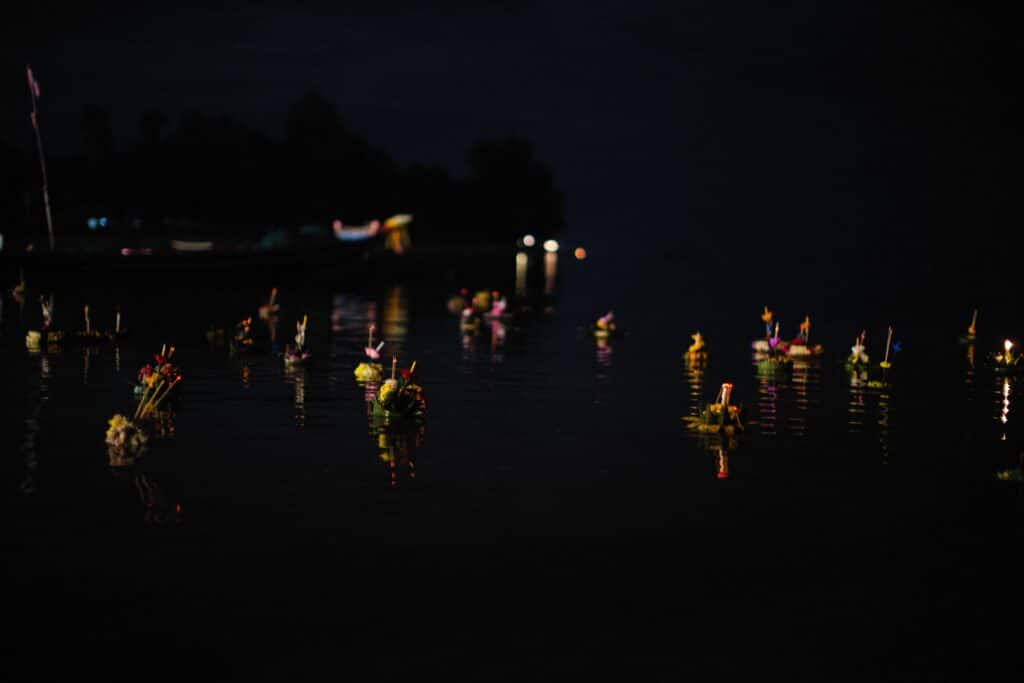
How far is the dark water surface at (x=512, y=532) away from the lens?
52.9 ft

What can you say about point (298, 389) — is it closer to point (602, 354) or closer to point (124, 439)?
point (124, 439)

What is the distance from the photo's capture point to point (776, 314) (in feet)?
293

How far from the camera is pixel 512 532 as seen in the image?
2144 cm

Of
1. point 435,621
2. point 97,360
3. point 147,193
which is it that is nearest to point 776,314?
point 97,360

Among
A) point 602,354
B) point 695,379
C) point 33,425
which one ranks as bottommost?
point 33,425

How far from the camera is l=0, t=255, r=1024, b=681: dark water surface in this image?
52.9 feet

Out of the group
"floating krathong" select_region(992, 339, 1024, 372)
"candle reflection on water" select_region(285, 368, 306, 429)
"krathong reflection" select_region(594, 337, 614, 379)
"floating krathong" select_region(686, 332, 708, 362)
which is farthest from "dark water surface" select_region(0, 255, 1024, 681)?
"floating krathong" select_region(686, 332, 708, 362)

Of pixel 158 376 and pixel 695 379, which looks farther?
pixel 695 379

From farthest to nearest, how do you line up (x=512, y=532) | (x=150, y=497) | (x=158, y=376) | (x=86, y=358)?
Result: 1. (x=86, y=358)
2. (x=158, y=376)
3. (x=150, y=497)
4. (x=512, y=532)

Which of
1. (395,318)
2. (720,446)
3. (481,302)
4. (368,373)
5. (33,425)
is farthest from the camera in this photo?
(481,302)

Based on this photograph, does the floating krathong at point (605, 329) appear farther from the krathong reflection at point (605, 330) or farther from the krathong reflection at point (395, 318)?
the krathong reflection at point (395, 318)

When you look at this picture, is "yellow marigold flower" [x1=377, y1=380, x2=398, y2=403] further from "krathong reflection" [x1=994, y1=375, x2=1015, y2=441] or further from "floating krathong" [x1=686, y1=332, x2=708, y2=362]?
"floating krathong" [x1=686, y1=332, x2=708, y2=362]

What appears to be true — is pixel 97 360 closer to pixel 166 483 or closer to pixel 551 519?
pixel 166 483

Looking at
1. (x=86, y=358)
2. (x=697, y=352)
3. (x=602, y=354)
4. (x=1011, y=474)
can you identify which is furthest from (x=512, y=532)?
(x=602, y=354)
